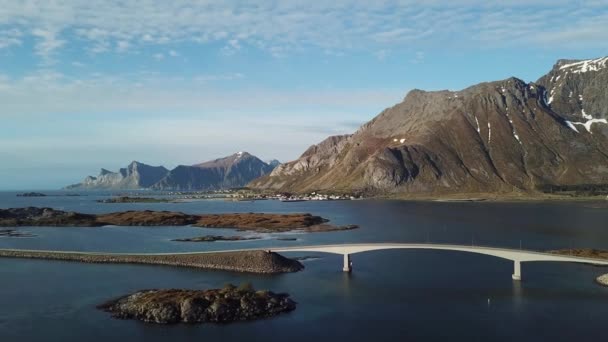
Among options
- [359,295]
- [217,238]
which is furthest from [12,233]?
[359,295]

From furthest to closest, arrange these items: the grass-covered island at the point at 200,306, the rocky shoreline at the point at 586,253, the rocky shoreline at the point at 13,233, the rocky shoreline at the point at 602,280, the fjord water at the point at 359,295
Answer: the rocky shoreline at the point at 13,233 < the rocky shoreline at the point at 586,253 < the rocky shoreline at the point at 602,280 < the grass-covered island at the point at 200,306 < the fjord water at the point at 359,295

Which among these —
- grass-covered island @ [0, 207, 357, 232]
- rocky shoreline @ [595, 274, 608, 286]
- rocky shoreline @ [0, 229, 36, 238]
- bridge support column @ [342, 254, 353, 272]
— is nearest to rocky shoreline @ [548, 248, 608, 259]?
rocky shoreline @ [595, 274, 608, 286]

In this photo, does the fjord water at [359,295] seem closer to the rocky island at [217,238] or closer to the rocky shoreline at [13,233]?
the rocky island at [217,238]

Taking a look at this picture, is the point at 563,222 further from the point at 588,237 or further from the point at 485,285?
the point at 485,285

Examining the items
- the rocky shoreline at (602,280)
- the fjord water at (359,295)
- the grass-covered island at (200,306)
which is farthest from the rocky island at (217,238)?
the rocky shoreline at (602,280)

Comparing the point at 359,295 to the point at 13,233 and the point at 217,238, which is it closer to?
the point at 217,238
